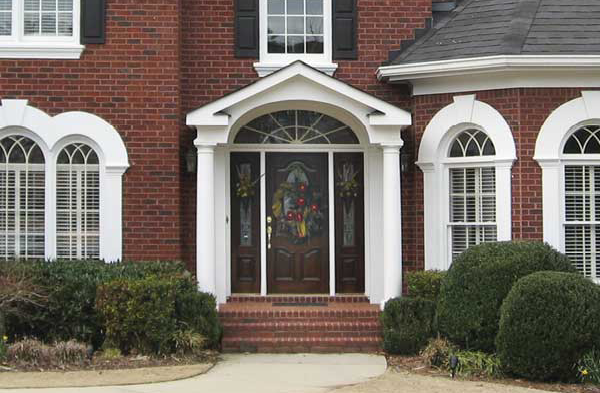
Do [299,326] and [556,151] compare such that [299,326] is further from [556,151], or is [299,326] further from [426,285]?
[556,151]

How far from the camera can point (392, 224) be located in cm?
1189

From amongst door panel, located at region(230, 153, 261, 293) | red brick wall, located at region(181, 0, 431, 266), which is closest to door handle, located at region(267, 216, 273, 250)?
door panel, located at region(230, 153, 261, 293)

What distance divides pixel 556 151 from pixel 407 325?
10.0ft

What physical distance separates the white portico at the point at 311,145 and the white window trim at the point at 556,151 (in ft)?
6.01

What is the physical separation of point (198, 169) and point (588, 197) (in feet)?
17.1

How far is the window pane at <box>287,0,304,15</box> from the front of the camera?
511 inches

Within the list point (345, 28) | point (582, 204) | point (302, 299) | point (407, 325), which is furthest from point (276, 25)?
point (582, 204)

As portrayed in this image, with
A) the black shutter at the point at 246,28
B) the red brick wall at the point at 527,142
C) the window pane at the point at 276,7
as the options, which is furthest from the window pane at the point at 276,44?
the red brick wall at the point at 527,142

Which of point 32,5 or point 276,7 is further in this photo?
point 276,7

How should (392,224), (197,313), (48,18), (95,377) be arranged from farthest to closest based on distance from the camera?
(48,18)
(392,224)
(197,313)
(95,377)

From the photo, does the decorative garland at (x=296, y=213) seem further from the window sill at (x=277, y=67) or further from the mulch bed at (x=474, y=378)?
the mulch bed at (x=474, y=378)

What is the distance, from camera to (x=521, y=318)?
30.4 ft

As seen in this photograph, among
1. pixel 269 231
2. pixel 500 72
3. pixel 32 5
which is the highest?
pixel 32 5

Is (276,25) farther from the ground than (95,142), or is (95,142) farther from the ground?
(276,25)
